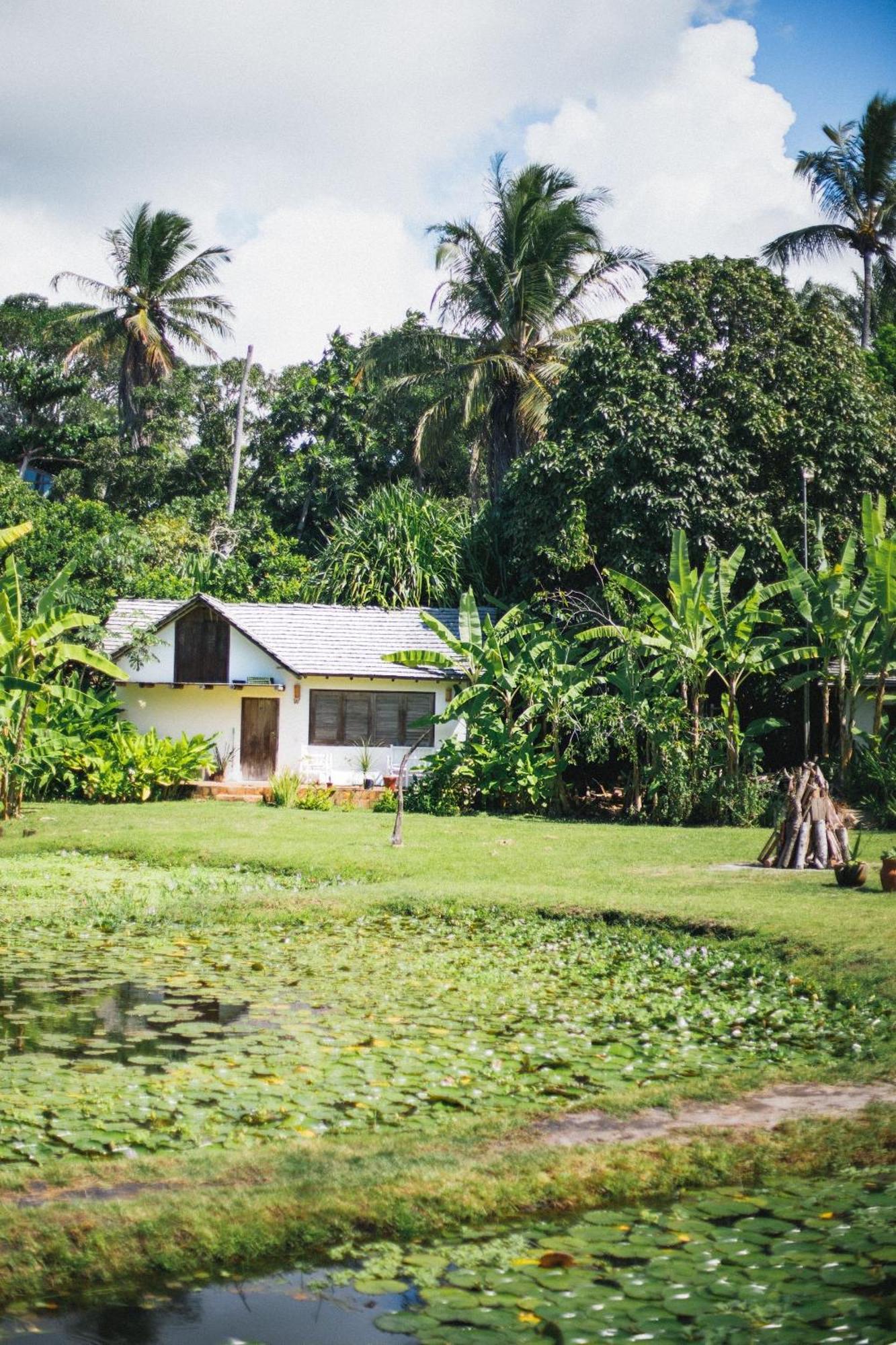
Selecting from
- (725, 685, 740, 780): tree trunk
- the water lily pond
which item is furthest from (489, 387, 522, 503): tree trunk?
the water lily pond

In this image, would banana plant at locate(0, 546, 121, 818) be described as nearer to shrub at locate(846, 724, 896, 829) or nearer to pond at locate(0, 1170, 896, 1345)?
shrub at locate(846, 724, 896, 829)

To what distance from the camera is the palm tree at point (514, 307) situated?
107ft

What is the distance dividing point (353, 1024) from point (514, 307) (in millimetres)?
27561

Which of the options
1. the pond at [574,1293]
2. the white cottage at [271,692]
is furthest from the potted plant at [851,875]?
the white cottage at [271,692]

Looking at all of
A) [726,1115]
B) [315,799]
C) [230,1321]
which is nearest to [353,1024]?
[726,1115]

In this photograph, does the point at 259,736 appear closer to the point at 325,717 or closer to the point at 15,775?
the point at 325,717

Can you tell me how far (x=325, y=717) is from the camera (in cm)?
2789

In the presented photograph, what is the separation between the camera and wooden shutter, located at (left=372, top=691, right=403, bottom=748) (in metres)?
28.0

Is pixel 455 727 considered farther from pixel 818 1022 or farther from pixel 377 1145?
pixel 377 1145

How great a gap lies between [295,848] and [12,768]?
20.5 ft

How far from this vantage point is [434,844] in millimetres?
17578

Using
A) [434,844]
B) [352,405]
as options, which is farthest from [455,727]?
[352,405]

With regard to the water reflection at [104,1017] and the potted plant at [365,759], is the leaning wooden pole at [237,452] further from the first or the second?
the water reflection at [104,1017]

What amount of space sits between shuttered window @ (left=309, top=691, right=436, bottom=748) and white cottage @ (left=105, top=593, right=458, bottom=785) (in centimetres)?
2
